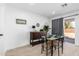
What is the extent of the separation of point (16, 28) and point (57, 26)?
3.32 meters

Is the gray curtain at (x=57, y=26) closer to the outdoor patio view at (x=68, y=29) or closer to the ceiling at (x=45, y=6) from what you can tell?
the outdoor patio view at (x=68, y=29)

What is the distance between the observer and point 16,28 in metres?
4.20

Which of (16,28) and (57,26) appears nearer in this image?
(16,28)

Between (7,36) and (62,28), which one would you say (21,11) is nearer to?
(7,36)

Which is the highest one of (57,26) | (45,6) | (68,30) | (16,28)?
(45,6)

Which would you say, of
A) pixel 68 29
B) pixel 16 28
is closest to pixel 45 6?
pixel 16 28

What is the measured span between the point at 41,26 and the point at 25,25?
1.55 m

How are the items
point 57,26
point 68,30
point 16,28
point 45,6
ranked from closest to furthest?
point 45,6
point 16,28
point 68,30
point 57,26

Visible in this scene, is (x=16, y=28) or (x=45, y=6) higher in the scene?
(x=45, y=6)

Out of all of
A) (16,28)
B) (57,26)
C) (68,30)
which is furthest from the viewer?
(57,26)

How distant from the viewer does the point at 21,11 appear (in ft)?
14.5

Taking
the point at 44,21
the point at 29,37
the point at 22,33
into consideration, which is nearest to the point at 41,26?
the point at 44,21

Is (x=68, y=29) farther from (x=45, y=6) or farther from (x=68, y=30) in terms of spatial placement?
(x=45, y=6)

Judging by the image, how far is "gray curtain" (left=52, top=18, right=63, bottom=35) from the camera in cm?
608
